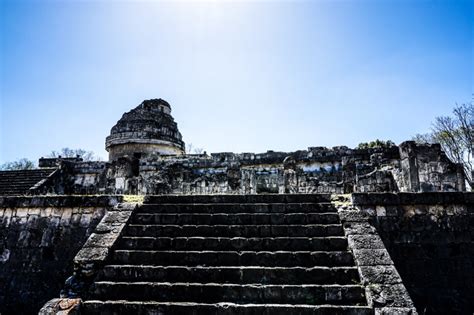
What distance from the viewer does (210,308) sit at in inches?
163

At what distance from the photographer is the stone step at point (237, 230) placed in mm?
5402

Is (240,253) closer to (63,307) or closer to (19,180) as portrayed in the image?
(63,307)

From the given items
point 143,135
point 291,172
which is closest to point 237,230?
point 291,172

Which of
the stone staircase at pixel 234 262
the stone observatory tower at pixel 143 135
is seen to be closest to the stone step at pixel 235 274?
the stone staircase at pixel 234 262

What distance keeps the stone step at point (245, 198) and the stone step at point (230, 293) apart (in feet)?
6.90

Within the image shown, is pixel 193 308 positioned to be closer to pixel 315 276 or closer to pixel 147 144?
pixel 315 276

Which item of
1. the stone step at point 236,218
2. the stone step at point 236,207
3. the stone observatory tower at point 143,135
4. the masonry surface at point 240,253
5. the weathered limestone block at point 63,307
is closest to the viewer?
the weathered limestone block at point 63,307

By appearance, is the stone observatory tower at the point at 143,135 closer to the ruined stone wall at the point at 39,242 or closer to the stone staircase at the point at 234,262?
the ruined stone wall at the point at 39,242

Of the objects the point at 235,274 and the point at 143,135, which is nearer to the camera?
the point at 235,274

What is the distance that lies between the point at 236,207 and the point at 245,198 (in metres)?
0.34

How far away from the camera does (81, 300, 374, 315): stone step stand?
157 inches

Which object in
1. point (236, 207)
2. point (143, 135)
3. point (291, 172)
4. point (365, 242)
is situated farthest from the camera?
point (143, 135)

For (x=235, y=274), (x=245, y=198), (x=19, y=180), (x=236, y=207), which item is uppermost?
(x=19, y=180)

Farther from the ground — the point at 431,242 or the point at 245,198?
the point at 245,198
